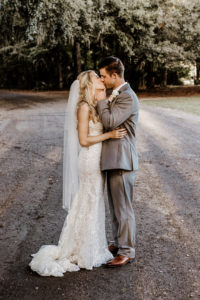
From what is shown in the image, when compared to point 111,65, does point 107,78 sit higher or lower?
lower

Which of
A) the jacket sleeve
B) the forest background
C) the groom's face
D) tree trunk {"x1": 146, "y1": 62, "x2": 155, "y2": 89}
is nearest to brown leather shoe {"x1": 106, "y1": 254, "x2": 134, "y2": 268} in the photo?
the jacket sleeve

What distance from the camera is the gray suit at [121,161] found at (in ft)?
11.8

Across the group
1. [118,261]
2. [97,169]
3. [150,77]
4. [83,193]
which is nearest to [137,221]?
[118,261]

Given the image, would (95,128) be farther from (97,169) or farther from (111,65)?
(111,65)

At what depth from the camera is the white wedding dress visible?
388cm

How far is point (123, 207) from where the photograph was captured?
3.90 meters

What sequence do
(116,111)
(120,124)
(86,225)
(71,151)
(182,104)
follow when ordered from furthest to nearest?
(182,104), (71,151), (86,225), (120,124), (116,111)

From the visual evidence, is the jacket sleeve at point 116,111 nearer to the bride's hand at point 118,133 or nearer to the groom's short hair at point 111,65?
the bride's hand at point 118,133

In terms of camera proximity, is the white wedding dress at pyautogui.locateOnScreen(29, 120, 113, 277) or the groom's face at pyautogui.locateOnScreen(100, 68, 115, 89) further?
the white wedding dress at pyautogui.locateOnScreen(29, 120, 113, 277)

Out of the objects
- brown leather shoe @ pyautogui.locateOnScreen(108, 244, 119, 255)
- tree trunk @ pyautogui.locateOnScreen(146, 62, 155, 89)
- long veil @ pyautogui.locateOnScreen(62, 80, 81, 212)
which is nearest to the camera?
long veil @ pyautogui.locateOnScreen(62, 80, 81, 212)

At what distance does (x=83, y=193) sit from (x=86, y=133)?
68cm

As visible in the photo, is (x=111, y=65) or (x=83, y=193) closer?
(x=111, y=65)

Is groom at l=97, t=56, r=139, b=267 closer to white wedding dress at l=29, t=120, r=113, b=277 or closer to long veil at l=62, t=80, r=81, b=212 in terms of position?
white wedding dress at l=29, t=120, r=113, b=277

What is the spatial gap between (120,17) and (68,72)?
1859cm
